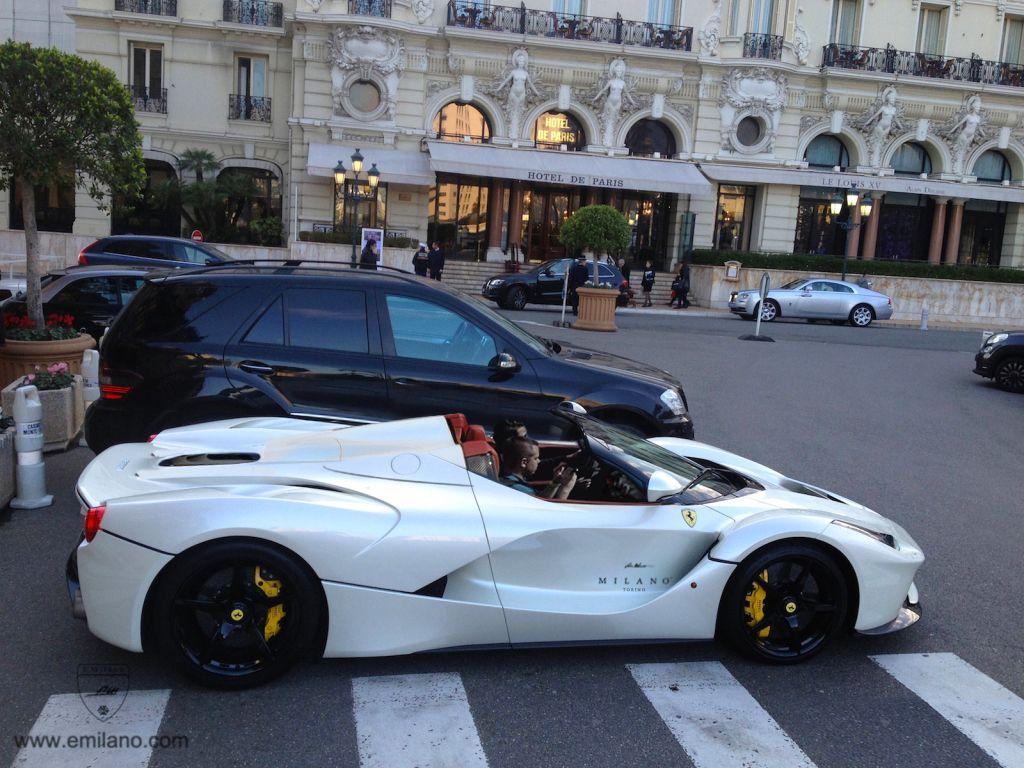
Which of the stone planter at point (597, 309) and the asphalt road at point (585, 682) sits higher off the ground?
the stone planter at point (597, 309)

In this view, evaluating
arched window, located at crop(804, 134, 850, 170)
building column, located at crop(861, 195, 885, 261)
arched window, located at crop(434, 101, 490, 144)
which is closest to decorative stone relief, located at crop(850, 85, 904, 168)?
arched window, located at crop(804, 134, 850, 170)

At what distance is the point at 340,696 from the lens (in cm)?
397

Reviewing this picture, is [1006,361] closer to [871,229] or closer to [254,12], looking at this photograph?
[871,229]

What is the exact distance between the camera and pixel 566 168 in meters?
31.4

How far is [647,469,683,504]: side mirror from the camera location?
14.2ft

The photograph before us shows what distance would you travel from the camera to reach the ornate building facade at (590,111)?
30875mm

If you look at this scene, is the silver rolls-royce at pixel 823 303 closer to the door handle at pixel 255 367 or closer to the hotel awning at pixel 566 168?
the hotel awning at pixel 566 168

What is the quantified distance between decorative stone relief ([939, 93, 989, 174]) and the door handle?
3621 cm

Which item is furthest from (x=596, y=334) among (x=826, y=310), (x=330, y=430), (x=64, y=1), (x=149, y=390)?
(x=64, y=1)

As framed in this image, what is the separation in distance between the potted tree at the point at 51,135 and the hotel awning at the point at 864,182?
1059 inches

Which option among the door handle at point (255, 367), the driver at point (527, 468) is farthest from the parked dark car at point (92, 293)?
the driver at point (527, 468)

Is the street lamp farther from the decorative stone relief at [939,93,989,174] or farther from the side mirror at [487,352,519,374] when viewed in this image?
the side mirror at [487,352,519,374]

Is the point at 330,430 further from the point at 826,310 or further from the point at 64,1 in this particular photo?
the point at 64,1

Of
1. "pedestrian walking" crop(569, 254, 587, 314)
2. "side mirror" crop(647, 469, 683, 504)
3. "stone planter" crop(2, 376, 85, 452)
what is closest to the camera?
"side mirror" crop(647, 469, 683, 504)
